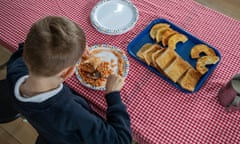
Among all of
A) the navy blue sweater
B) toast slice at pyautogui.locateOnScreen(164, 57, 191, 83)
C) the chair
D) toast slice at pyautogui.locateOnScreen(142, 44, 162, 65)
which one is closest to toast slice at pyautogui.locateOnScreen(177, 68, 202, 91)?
toast slice at pyautogui.locateOnScreen(164, 57, 191, 83)

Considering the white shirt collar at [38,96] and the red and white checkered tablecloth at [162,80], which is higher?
the white shirt collar at [38,96]

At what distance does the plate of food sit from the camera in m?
1.20

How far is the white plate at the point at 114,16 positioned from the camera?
134 cm

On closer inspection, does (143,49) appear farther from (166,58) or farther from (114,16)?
(114,16)

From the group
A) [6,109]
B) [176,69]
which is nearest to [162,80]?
[176,69]

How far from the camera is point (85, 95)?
1.18 metres

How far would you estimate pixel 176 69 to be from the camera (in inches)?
47.3

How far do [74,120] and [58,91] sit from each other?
11 centimetres

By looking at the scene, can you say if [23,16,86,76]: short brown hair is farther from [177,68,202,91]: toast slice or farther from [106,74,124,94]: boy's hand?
[177,68,202,91]: toast slice

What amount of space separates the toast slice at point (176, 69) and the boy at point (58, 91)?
0.21 m

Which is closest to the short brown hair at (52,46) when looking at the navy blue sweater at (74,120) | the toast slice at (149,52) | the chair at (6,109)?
the navy blue sweater at (74,120)

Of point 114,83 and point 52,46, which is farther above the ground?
point 52,46

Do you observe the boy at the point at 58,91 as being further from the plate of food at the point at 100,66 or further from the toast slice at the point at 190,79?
the toast slice at the point at 190,79

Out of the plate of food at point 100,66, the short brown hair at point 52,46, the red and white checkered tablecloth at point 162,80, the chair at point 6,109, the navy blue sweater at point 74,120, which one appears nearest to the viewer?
the short brown hair at point 52,46
